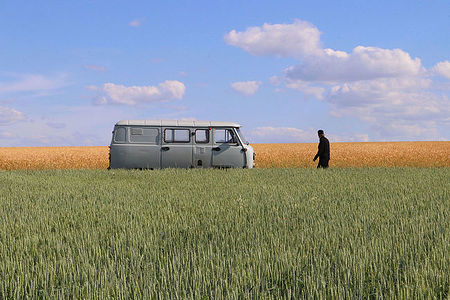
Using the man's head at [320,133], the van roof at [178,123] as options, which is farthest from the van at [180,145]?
the man's head at [320,133]

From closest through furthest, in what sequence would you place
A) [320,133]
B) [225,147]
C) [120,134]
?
[120,134], [225,147], [320,133]

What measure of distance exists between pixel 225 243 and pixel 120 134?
11134mm

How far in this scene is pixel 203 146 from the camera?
15727mm

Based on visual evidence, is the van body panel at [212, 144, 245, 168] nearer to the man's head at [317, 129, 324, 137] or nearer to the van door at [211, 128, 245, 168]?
the van door at [211, 128, 245, 168]

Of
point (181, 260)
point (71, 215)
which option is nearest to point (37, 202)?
point (71, 215)

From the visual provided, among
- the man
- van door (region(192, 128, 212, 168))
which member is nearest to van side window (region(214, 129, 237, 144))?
van door (region(192, 128, 212, 168))

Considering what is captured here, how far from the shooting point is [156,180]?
1252cm

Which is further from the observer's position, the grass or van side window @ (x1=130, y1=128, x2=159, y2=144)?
van side window @ (x1=130, y1=128, x2=159, y2=144)

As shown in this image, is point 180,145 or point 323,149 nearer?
point 180,145

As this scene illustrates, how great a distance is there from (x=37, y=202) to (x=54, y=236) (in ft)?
11.6

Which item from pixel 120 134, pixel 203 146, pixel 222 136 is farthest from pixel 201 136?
pixel 120 134

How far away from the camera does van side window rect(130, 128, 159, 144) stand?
1555 cm

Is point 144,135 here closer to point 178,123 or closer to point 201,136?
point 178,123

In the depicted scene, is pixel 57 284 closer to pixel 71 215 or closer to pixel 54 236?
pixel 54 236
